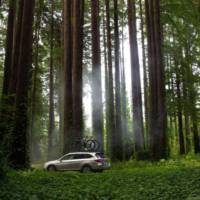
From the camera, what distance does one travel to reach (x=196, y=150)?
30.6 metres

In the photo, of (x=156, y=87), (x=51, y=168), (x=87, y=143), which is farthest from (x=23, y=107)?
(x=156, y=87)

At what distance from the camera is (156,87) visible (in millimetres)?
22094

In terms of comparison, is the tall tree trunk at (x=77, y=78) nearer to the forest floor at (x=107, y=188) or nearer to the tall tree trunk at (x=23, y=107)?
the tall tree trunk at (x=23, y=107)

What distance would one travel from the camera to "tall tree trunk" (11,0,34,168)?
13.8 metres

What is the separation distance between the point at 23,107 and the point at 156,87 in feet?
34.6

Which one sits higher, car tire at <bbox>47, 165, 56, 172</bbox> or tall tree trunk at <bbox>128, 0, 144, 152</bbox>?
tall tree trunk at <bbox>128, 0, 144, 152</bbox>

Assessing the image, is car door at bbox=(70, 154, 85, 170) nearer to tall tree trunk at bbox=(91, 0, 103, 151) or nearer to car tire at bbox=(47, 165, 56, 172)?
car tire at bbox=(47, 165, 56, 172)

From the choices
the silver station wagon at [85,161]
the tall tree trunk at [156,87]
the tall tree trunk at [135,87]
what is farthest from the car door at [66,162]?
the tall tree trunk at [135,87]

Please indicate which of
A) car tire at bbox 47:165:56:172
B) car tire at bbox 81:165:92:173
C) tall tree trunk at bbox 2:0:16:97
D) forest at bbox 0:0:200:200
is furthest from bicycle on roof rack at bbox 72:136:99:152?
tall tree trunk at bbox 2:0:16:97

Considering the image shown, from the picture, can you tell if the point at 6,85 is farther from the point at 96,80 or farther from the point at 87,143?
the point at 96,80

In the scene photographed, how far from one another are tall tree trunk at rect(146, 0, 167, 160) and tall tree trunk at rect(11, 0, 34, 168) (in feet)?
29.7

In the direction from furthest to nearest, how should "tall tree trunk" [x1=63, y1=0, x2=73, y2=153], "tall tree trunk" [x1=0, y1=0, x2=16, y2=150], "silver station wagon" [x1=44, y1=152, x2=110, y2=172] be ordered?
"silver station wagon" [x1=44, y1=152, x2=110, y2=172], "tall tree trunk" [x1=63, y1=0, x2=73, y2=153], "tall tree trunk" [x1=0, y1=0, x2=16, y2=150]

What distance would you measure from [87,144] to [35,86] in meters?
11.6

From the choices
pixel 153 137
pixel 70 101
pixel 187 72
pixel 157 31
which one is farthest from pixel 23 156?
pixel 187 72
